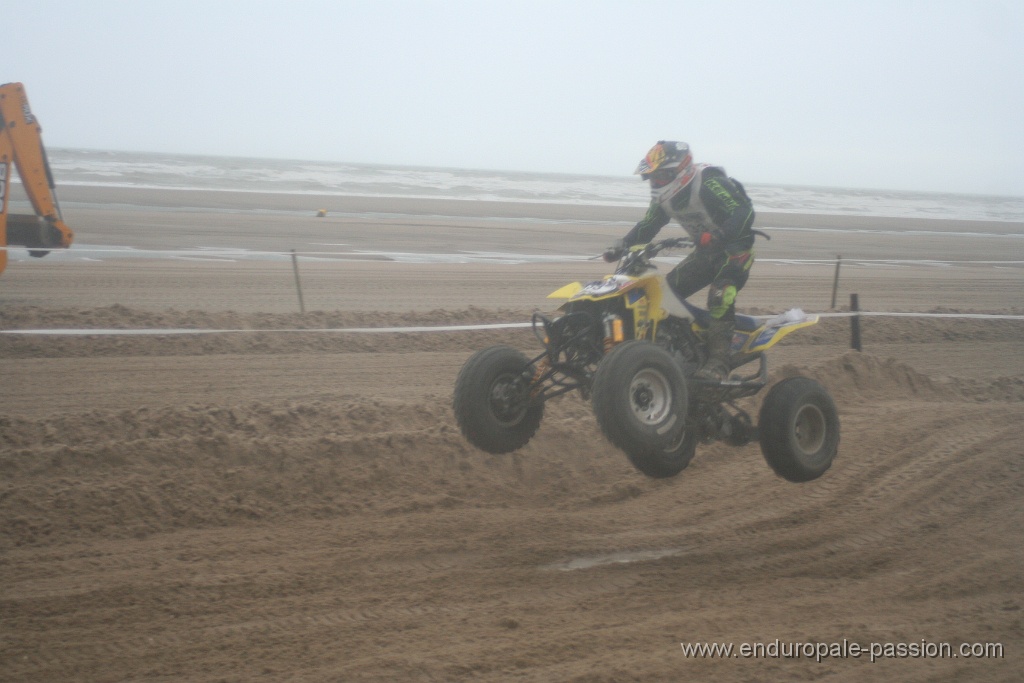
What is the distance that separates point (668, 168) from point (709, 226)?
500 millimetres

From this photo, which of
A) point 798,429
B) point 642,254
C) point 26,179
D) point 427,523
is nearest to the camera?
point 642,254

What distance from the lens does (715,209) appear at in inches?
227

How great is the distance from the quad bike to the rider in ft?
0.40

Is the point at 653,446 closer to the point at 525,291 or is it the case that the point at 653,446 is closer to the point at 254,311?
the point at 254,311

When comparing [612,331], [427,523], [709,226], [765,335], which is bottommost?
[427,523]

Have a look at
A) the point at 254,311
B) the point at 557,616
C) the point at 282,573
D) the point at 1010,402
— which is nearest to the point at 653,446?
the point at 557,616

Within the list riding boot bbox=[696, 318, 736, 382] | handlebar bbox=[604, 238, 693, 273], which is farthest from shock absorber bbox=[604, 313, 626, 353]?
riding boot bbox=[696, 318, 736, 382]

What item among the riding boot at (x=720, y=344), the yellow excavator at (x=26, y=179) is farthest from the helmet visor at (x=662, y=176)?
the yellow excavator at (x=26, y=179)

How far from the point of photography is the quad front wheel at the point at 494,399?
542 cm

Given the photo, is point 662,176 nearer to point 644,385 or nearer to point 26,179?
point 644,385

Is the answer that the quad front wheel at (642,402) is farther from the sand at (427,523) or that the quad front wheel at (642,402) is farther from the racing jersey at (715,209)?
the racing jersey at (715,209)

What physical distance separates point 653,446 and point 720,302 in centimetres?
134

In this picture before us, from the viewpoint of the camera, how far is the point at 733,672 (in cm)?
393

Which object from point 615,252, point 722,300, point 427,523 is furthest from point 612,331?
point 427,523
